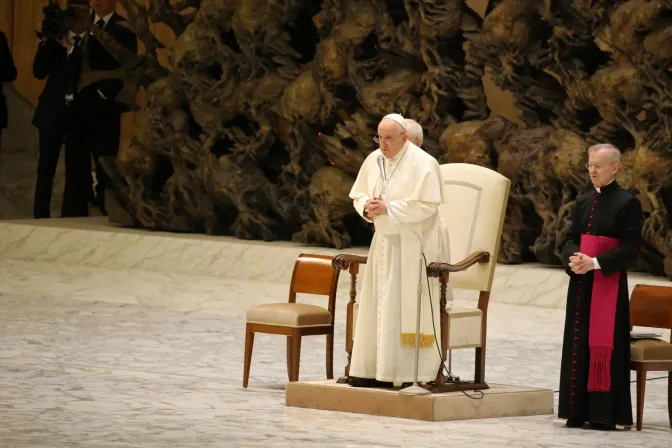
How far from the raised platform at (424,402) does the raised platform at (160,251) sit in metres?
4.66

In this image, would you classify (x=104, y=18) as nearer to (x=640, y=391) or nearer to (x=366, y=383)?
(x=366, y=383)

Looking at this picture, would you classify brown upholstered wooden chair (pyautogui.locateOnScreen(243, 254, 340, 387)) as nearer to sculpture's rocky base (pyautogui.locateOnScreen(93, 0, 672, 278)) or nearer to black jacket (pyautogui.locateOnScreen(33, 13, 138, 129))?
sculpture's rocky base (pyautogui.locateOnScreen(93, 0, 672, 278))

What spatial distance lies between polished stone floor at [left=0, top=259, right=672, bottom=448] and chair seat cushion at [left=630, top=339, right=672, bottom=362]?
391mm

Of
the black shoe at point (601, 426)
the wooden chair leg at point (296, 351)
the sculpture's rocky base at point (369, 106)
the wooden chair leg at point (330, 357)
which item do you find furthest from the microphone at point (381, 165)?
the sculpture's rocky base at point (369, 106)

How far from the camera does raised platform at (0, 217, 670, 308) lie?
1472 cm

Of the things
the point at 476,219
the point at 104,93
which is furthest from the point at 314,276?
the point at 104,93

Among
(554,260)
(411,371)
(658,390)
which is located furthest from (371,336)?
(554,260)

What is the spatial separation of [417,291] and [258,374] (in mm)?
1837

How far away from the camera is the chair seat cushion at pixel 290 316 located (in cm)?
931

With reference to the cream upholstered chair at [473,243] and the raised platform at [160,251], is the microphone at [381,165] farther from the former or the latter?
the raised platform at [160,251]

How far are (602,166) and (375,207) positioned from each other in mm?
1271

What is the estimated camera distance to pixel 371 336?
8648 millimetres

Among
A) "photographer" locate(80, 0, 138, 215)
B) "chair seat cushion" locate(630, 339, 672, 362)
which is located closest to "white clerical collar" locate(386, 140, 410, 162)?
"chair seat cushion" locate(630, 339, 672, 362)

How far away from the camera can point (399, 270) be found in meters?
8.59
